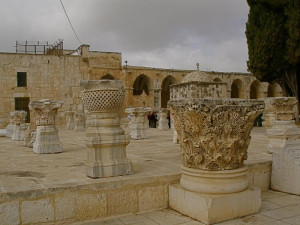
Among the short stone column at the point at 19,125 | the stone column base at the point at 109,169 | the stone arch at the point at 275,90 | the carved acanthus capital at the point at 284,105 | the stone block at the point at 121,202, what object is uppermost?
the stone arch at the point at 275,90

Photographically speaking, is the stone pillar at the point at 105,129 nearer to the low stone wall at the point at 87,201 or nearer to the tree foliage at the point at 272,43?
the low stone wall at the point at 87,201

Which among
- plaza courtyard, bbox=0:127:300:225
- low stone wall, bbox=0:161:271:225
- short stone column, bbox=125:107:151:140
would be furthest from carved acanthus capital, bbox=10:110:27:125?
low stone wall, bbox=0:161:271:225

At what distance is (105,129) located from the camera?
14.0ft

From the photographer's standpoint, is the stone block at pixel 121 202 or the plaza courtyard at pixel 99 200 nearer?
the plaza courtyard at pixel 99 200

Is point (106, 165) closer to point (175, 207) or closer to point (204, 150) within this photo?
point (175, 207)

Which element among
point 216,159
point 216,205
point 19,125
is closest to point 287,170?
point 216,159

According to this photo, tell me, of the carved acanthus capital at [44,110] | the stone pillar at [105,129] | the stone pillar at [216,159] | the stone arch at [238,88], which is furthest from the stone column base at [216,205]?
the stone arch at [238,88]

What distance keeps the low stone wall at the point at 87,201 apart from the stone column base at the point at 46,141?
3647 mm

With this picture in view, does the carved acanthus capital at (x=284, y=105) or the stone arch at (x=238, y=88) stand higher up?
the stone arch at (x=238, y=88)

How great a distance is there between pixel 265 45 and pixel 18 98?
1734 centimetres

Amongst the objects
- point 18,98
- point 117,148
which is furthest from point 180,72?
point 117,148

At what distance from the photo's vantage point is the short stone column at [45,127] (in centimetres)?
705

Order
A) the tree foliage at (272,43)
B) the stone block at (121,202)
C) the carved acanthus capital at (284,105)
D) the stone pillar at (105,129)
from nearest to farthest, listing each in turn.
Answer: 1. the stone block at (121,202)
2. the stone pillar at (105,129)
3. the carved acanthus capital at (284,105)
4. the tree foliage at (272,43)

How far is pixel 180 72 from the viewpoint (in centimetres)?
2756
